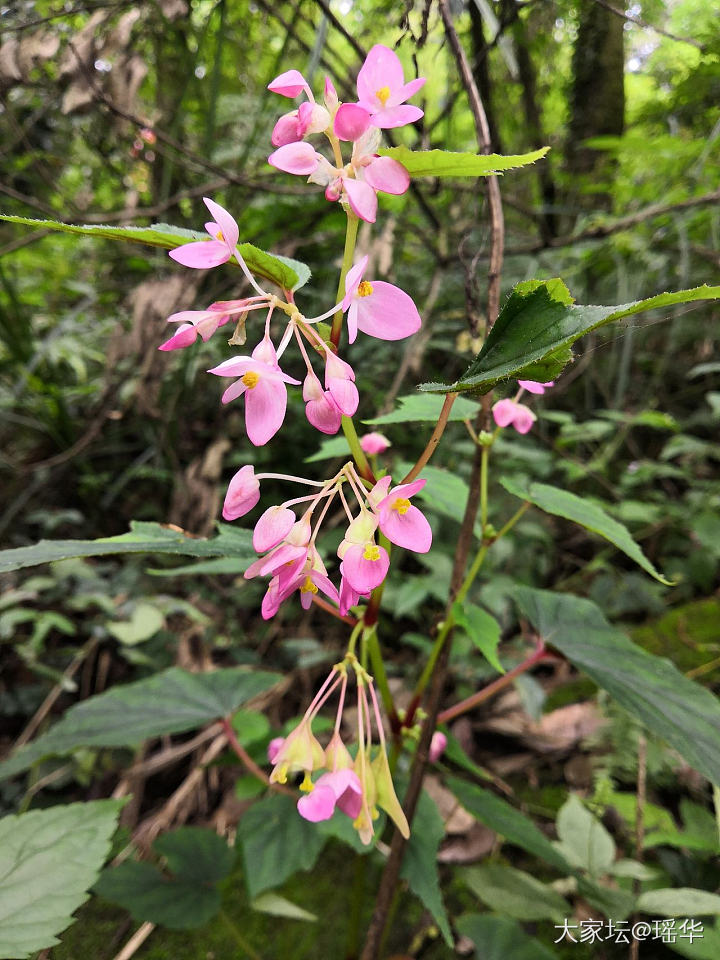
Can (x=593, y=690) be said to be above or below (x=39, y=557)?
below

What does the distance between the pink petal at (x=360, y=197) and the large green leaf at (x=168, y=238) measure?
0.08 m

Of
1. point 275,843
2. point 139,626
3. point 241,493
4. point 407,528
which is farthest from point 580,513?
point 139,626

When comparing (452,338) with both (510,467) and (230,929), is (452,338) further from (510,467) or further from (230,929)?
(230,929)

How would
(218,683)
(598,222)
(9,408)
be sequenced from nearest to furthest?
1. (218,683)
2. (598,222)
3. (9,408)

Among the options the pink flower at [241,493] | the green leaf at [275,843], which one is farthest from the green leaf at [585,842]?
the pink flower at [241,493]

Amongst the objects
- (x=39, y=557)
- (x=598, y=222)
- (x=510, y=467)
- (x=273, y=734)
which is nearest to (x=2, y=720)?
(x=273, y=734)

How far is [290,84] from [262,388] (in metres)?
0.24

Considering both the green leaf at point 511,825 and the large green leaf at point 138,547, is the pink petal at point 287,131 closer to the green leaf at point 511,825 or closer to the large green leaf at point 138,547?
the large green leaf at point 138,547

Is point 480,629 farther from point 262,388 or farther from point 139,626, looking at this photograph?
point 139,626

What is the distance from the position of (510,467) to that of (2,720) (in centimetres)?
160

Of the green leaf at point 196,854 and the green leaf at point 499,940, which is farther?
the green leaf at point 196,854

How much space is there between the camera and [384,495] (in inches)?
16.4

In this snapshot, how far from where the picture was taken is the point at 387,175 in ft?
1.26

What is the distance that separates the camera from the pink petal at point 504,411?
0.65m
